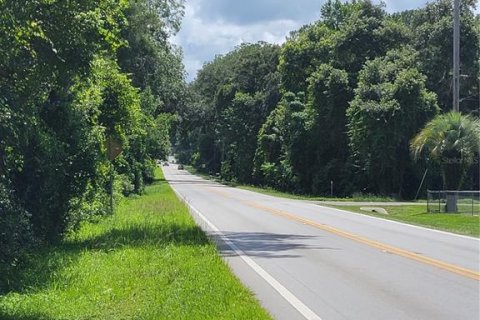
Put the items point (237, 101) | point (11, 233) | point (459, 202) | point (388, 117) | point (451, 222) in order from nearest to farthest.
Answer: point (11, 233)
point (451, 222)
point (459, 202)
point (388, 117)
point (237, 101)

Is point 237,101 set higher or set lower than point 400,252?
higher

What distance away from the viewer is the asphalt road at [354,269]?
8867 mm

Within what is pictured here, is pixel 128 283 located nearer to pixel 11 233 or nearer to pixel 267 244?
pixel 11 233

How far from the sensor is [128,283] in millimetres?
10383

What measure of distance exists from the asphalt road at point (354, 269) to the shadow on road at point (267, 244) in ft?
0.08

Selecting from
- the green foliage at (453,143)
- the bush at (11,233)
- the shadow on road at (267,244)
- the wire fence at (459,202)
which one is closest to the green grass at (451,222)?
the wire fence at (459,202)

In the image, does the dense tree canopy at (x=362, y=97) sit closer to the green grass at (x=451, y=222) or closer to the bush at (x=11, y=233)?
the green grass at (x=451, y=222)

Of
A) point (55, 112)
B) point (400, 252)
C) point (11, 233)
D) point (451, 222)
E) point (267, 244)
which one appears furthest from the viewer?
point (451, 222)

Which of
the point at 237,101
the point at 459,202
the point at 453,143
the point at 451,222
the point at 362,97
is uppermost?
the point at 237,101

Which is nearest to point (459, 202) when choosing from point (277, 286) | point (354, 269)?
point (354, 269)

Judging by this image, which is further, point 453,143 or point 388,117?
point 388,117

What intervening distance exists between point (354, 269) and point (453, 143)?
19713 mm

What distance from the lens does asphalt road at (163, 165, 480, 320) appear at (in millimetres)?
8867

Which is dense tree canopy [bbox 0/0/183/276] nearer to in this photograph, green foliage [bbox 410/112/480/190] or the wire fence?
the wire fence
